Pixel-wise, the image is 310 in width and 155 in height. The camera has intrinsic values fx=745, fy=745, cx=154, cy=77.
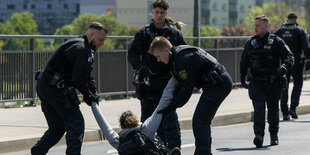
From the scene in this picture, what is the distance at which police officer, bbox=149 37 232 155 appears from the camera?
23.7 ft

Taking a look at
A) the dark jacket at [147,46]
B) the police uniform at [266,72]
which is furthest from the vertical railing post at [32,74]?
the dark jacket at [147,46]

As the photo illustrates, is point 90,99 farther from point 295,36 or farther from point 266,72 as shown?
point 295,36

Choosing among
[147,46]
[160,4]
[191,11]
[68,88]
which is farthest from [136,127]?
[191,11]

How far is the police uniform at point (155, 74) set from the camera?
839cm

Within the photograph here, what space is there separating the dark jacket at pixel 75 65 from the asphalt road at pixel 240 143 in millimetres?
2084

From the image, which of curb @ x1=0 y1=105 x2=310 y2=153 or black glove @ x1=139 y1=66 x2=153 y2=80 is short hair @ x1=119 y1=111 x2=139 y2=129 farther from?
curb @ x1=0 y1=105 x2=310 y2=153

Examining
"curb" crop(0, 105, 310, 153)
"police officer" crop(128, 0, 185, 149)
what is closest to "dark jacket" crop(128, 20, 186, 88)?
"police officer" crop(128, 0, 185, 149)

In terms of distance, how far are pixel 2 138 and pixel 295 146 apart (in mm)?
3884

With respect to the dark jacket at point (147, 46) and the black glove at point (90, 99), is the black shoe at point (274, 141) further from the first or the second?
the black glove at point (90, 99)

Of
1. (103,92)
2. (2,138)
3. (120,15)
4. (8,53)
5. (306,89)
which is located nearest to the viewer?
(2,138)

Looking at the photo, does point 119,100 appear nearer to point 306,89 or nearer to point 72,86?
point 306,89

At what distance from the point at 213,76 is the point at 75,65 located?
4.57 ft

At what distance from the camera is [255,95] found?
10.1 metres

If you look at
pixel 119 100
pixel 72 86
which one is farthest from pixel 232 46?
pixel 72 86
